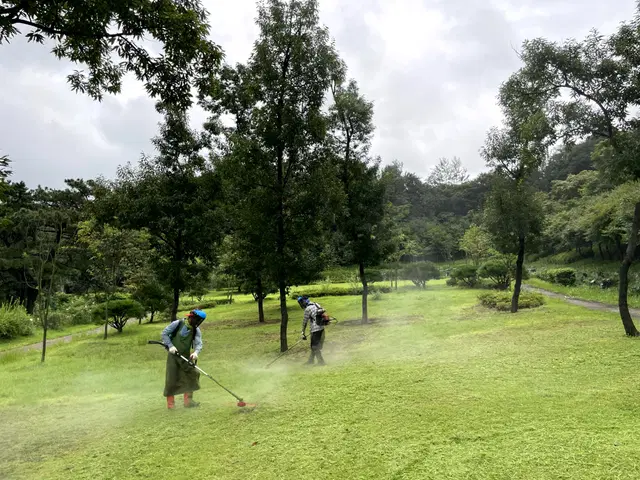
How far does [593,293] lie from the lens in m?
23.1

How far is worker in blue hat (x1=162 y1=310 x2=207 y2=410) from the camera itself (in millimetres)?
7078

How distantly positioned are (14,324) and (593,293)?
31215 mm

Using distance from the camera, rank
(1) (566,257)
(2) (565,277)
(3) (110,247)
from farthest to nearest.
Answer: (1) (566,257) < (2) (565,277) < (3) (110,247)

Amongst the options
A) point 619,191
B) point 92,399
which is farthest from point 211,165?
point 619,191

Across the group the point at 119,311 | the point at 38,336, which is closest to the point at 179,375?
the point at 119,311

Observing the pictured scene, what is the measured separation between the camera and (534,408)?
19.1 ft

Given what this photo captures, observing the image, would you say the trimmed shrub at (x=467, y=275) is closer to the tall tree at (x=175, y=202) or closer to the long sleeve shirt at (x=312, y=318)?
the tall tree at (x=175, y=202)

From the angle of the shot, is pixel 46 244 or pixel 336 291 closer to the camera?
pixel 46 244

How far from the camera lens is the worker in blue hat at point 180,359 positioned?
23.2 ft

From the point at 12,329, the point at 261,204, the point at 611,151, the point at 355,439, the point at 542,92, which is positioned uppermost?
the point at 542,92

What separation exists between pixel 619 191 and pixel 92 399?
35.0 meters

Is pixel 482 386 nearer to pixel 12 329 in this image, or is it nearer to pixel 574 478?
pixel 574 478

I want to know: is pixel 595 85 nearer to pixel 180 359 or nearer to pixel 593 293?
pixel 180 359

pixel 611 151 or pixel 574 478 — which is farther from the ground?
pixel 611 151
